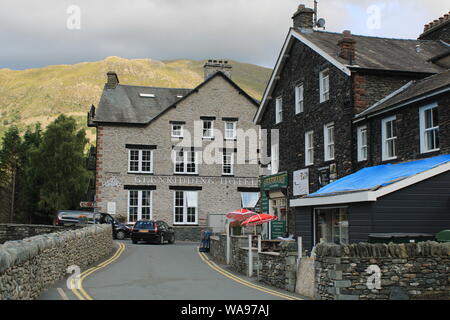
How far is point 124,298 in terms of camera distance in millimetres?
12234

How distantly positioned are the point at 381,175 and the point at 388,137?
11.9ft

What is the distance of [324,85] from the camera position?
25750 mm

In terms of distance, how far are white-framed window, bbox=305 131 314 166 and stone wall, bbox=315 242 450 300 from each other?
1429 centimetres

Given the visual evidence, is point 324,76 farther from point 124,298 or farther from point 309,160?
point 124,298

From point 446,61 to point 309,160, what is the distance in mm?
7690

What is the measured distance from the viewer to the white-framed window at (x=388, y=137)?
2080 centimetres

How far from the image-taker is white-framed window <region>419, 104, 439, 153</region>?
18750mm

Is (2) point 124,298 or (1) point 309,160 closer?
(2) point 124,298

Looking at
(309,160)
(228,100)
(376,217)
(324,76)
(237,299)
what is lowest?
(237,299)

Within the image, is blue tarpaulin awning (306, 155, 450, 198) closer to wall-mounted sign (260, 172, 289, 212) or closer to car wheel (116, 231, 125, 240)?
wall-mounted sign (260, 172, 289, 212)

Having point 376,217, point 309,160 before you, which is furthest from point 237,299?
point 309,160

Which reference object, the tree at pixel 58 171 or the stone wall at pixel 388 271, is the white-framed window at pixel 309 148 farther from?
the tree at pixel 58 171

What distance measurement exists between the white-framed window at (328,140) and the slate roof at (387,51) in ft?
10.3

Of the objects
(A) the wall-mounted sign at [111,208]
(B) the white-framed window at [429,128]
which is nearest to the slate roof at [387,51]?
(B) the white-framed window at [429,128]
